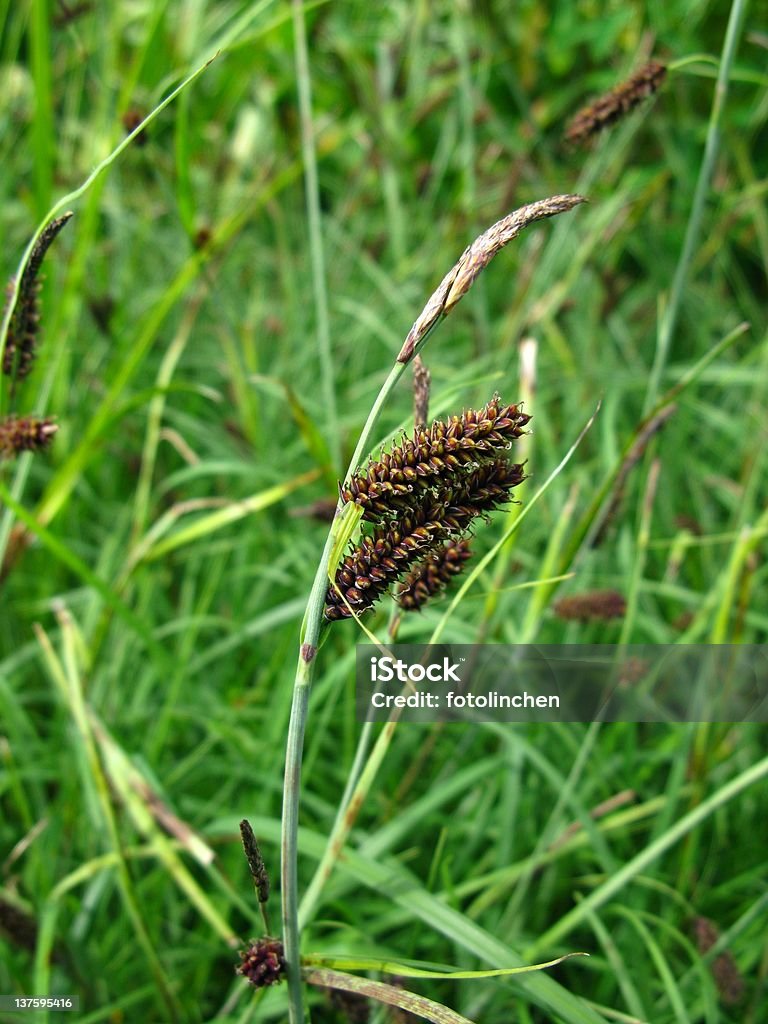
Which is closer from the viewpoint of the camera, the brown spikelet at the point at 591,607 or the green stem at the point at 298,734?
the green stem at the point at 298,734

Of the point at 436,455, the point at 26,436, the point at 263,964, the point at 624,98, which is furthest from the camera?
the point at 624,98

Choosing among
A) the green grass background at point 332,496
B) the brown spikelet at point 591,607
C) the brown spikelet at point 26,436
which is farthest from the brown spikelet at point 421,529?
the brown spikelet at point 591,607

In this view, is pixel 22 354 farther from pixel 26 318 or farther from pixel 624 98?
pixel 624 98

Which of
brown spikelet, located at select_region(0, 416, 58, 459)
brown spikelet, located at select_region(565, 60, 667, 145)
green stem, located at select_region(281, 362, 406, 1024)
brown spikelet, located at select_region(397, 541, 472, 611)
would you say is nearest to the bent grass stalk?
green stem, located at select_region(281, 362, 406, 1024)

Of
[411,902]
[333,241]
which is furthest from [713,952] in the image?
[333,241]

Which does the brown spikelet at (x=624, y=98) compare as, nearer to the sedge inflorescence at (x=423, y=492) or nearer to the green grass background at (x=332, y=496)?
the green grass background at (x=332, y=496)

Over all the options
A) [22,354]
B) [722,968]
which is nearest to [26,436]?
[22,354]
